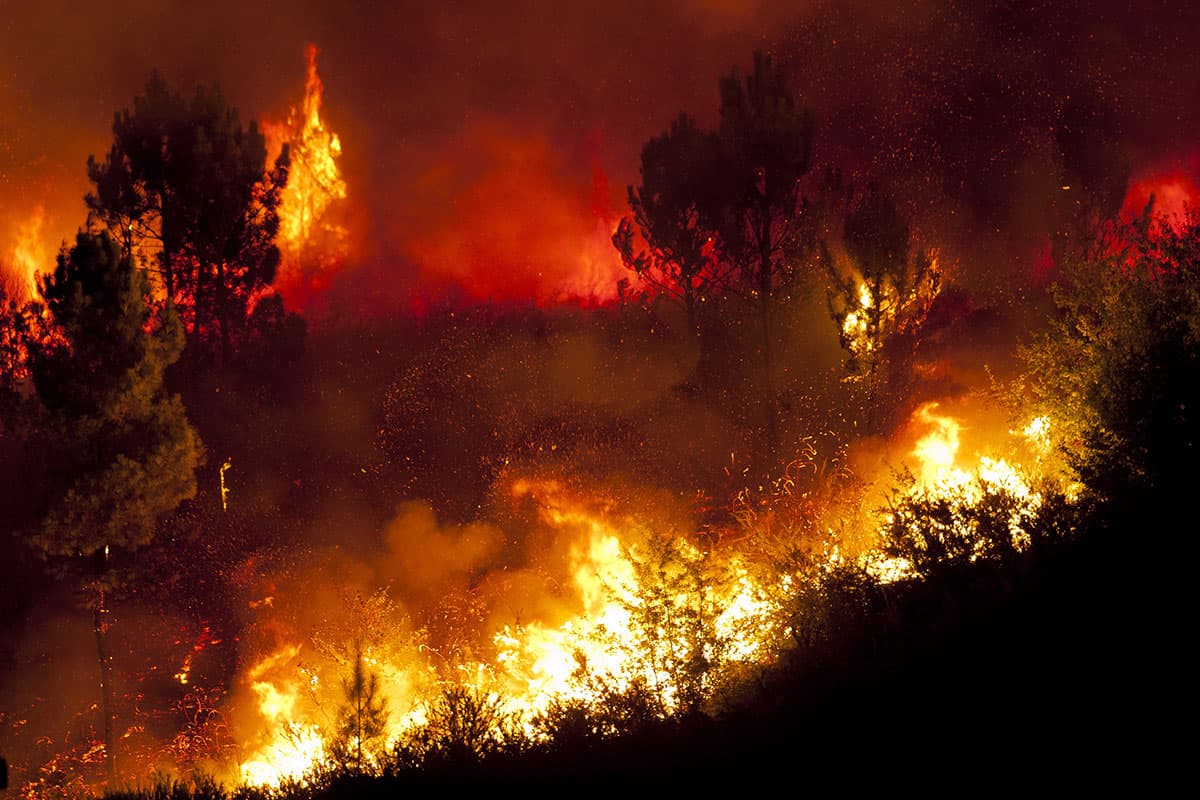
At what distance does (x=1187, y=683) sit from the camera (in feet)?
21.7

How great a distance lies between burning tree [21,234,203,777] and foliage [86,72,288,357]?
746 cm

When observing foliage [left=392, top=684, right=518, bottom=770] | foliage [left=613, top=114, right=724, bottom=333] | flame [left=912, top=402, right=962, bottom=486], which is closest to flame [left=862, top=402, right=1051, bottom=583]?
flame [left=912, top=402, right=962, bottom=486]

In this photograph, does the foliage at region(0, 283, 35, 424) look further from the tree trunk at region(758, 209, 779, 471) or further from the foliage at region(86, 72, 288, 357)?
the tree trunk at region(758, 209, 779, 471)

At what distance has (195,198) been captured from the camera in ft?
83.6

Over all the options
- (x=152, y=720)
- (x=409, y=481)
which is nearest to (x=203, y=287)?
(x=409, y=481)

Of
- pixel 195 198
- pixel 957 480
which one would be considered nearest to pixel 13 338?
pixel 195 198

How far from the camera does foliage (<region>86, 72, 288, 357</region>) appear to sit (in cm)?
2478

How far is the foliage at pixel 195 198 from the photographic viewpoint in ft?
81.3

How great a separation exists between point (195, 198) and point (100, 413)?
9.68 m

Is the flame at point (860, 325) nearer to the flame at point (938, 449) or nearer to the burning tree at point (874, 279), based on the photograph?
the burning tree at point (874, 279)

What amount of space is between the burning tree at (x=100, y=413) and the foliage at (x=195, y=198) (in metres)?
7.46

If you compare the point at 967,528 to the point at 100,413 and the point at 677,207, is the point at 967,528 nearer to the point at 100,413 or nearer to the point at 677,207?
the point at 100,413

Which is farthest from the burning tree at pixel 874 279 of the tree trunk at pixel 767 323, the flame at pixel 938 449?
the flame at pixel 938 449

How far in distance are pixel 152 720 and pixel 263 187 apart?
1510cm
